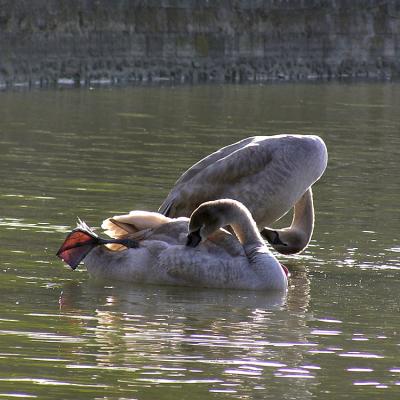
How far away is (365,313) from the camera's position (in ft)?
35.5

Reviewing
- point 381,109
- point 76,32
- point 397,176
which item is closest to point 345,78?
point 76,32

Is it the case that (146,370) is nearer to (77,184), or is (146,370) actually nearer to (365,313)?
(365,313)

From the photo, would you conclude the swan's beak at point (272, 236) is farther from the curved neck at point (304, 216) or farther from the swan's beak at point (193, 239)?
the swan's beak at point (193, 239)

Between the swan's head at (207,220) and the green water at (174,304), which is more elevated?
the swan's head at (207,220)

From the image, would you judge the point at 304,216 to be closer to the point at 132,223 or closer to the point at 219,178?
the point at 219,178

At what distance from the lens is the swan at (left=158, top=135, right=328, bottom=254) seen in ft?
42.2

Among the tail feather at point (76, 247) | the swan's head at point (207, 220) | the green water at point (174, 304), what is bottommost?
the green water at point (174, 304)

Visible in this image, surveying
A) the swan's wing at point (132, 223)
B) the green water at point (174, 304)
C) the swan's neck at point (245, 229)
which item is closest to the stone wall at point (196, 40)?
the green water at point (174, 304)

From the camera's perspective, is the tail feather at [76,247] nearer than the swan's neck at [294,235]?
Yes

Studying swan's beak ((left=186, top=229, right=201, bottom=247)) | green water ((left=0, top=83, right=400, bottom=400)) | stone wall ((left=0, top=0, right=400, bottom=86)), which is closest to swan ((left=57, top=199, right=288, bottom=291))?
swan's beak ((left=186, top=229, right=201, bottom=247))

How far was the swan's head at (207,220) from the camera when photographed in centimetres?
1166

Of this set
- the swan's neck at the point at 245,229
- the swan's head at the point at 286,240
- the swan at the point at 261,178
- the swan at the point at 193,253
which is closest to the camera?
the swan at the point at 193,253

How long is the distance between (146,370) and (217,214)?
3.23 m

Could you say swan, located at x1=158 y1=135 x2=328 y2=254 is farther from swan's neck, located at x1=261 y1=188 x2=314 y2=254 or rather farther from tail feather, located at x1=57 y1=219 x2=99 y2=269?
tail feather, located at x1=57 y1=219 x2=99 y2=269
